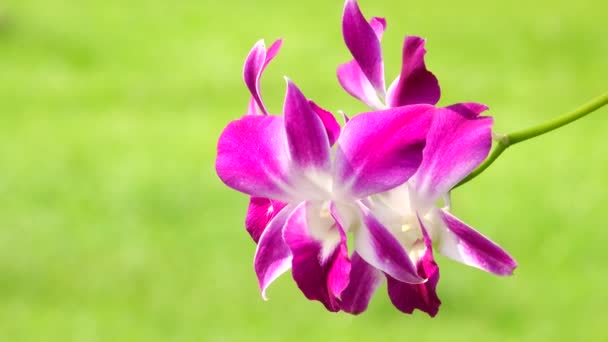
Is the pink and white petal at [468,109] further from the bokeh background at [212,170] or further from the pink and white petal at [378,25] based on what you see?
the bokeh background at [212,170]

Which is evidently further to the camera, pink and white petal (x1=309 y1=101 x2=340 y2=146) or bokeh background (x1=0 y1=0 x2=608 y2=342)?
bokeh background (x1=0 y1=0 x2=608 y2=342)

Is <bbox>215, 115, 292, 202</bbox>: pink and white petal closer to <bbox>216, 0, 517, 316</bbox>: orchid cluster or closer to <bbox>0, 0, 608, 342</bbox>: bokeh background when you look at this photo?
<bbox>216, 0, 517, 316</bbox>: orchid cluster

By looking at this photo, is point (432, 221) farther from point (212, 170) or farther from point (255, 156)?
point (212, 170)

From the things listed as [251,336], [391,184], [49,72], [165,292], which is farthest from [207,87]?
[391,184]

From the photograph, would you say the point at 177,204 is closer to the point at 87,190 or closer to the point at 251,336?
the point at 87,190

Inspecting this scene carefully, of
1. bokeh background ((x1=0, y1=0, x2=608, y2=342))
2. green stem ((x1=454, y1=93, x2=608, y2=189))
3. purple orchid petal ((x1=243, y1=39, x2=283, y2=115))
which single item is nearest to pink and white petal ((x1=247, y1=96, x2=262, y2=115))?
purple orchid petal ((x1=243, y1=39, x2=283, y2=115))

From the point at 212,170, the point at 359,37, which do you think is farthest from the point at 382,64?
Answer: the point at 212,170
